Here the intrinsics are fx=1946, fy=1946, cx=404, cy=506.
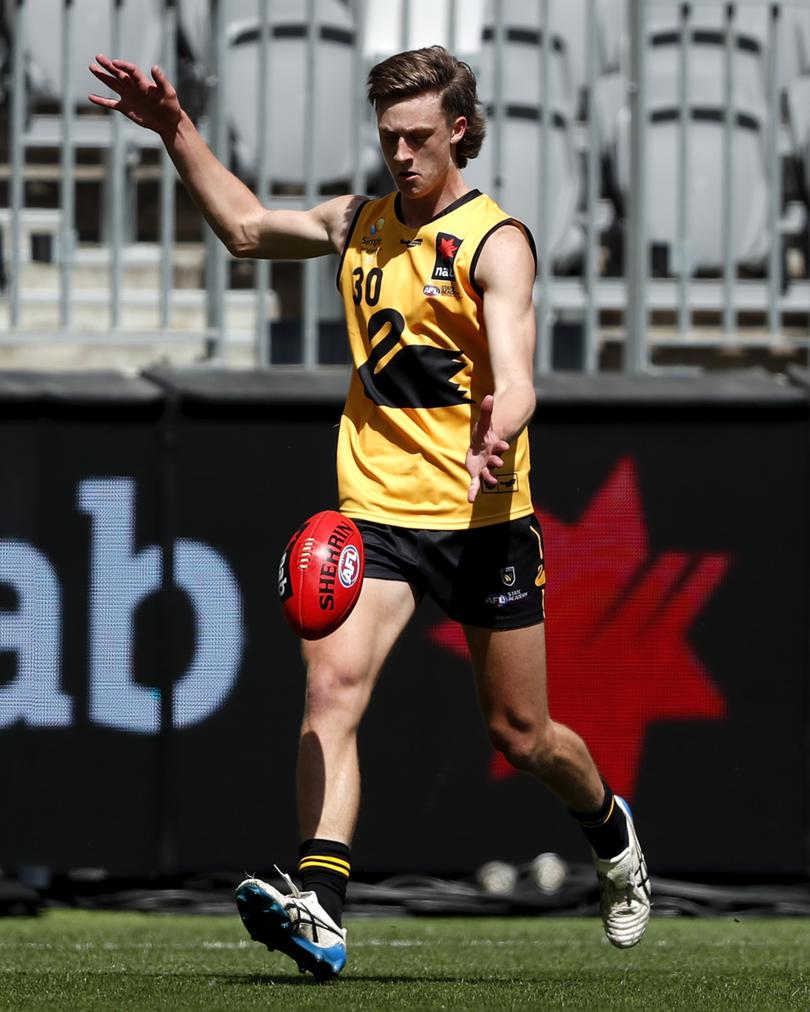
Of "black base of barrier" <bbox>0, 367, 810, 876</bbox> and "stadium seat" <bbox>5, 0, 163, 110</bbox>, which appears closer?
"black base of barrier" <bbox>0, 367, 810, 876</bbox>

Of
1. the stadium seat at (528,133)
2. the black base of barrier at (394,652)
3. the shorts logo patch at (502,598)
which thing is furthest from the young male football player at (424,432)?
the stadium seat at (528,133)

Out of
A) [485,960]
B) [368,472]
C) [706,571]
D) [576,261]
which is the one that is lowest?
[485,960]

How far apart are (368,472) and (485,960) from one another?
5.24ft

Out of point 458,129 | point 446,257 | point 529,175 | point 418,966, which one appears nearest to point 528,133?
point 529,175

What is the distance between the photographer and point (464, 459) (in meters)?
4.69

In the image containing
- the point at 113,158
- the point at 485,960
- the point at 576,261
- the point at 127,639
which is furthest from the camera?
the point at 576,261

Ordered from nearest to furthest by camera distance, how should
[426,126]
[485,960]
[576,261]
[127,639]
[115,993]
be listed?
1. [115,993]
2. [426,126]
3. [485,960]
4. [127,639]
5. [576,261]

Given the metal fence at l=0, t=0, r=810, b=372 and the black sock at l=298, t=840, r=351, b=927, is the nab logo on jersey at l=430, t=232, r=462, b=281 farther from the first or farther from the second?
the metal fence at l=0, t=0, r=810, b=372

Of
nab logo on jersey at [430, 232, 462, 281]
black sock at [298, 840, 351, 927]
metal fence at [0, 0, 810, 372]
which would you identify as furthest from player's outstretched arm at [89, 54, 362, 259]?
metal fence at [0, 0, 810, 372]

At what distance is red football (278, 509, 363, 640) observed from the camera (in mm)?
4340

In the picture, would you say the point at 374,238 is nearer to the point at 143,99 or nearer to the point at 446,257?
the point at 446,257

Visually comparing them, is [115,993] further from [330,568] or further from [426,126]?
[426,126]

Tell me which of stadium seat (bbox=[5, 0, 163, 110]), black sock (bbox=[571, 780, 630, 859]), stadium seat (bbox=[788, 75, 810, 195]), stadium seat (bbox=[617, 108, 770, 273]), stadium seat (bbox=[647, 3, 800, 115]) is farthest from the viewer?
stadium seat (bbox=[788, 75, 810, 195])

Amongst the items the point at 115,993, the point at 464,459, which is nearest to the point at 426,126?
the point at 464,459
